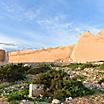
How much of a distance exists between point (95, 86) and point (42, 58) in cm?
3513

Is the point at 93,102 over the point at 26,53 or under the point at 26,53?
under

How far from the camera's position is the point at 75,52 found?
45469mm

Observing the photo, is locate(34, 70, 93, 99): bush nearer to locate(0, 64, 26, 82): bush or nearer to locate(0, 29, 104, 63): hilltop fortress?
locate(0, 64, 26, 82): bush

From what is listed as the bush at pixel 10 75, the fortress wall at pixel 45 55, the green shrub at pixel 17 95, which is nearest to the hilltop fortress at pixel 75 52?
the fortress wall at pixel 45 55

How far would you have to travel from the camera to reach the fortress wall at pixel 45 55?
47.9 metres

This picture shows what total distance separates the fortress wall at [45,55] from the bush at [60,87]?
3308 centimetres

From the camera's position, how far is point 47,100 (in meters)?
12.4

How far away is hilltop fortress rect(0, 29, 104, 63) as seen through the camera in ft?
140

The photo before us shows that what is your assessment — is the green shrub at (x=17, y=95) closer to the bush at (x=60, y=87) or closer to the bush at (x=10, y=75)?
the bush at (x=60, y=87)

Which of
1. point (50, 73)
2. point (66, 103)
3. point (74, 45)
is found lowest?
point (66, 103)

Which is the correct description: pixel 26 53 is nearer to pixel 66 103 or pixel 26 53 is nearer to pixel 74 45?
pixel 74 45

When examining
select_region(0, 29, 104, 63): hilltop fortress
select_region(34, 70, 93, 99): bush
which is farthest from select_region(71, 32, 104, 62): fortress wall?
select_region(34, 70, 93, 99): bush

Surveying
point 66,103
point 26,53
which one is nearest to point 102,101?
point 66,103

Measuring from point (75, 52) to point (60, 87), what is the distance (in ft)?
106
